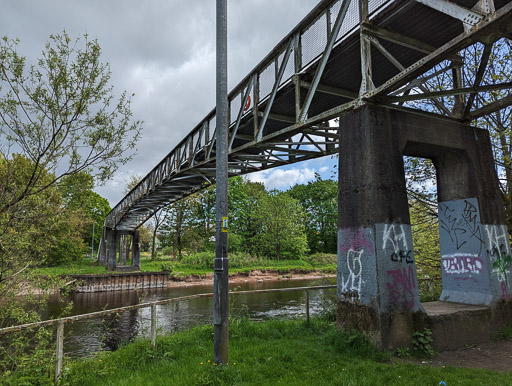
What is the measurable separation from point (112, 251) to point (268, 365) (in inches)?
1574

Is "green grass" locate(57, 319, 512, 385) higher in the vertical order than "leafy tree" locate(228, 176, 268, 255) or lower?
lower

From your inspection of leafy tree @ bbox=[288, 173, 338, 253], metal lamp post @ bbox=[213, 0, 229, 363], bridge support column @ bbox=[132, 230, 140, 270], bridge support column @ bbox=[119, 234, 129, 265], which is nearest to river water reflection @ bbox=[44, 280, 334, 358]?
metal lamp post @ bbox=[213, 0, 229, 363]

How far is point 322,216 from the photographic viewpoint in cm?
6172

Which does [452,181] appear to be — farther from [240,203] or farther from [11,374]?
[240,203]

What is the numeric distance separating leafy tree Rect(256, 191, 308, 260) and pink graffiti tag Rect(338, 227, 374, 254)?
42.6m

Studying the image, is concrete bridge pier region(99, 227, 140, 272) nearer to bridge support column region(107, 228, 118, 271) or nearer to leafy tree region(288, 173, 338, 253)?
bridge support column region(107, 228, 118, 271)

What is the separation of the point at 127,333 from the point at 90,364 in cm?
982

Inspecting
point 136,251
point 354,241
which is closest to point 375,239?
point 354,241

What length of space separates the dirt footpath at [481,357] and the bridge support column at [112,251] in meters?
40.6

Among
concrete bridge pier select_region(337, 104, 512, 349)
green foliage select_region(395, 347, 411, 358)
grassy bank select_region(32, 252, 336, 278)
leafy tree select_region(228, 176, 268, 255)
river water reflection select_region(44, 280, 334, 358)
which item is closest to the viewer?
green foliage select_region(395, 347, 411, 358)

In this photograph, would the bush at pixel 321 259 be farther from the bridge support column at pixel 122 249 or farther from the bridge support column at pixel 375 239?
the bridge support column at pixel 375 239

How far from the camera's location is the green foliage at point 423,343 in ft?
19.1

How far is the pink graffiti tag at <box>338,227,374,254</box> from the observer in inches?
245

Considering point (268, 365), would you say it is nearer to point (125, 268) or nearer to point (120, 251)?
point (125, 268)
